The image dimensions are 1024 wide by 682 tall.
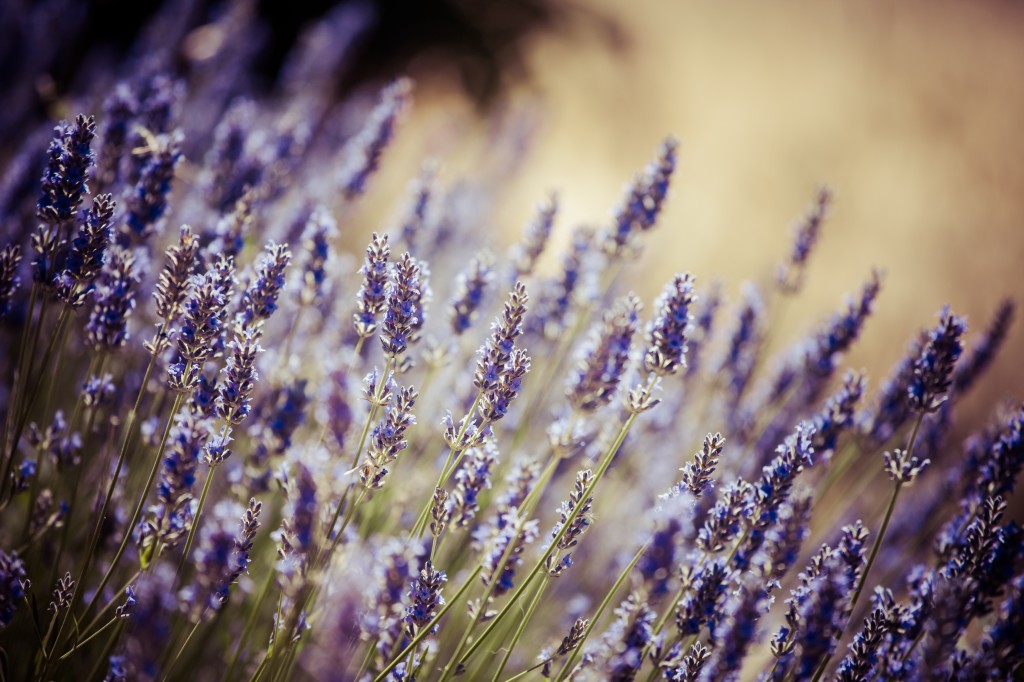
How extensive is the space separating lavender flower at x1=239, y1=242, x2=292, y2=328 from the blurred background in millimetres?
3194

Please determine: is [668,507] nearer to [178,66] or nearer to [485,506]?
[485,506]

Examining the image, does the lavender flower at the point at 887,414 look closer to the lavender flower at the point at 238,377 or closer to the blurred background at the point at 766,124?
the lavender flower at the point at 238,377

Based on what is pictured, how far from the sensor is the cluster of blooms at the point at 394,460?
1.09m

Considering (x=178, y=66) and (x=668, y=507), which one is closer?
(x=668, y=507)

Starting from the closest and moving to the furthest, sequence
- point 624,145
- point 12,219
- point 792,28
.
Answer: point 12,219
point 792,28
point 624,145

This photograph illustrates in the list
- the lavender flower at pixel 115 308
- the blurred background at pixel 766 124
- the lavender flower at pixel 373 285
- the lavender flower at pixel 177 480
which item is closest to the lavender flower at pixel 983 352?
the lavender flower at pixel 373 285

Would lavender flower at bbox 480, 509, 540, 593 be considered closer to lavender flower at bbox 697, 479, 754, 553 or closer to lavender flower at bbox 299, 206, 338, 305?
lavender flower at bbox 697, 479, 754, 553

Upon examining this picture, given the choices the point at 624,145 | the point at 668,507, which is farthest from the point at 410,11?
the point at 668,507

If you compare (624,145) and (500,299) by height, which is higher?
(624,145)

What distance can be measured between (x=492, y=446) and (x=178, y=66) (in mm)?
4067

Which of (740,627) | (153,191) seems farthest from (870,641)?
(153,191)

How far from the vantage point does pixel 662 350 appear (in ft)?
4.18

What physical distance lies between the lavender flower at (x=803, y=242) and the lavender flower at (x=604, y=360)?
4.04 feet

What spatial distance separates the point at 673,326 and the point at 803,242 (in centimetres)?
132
